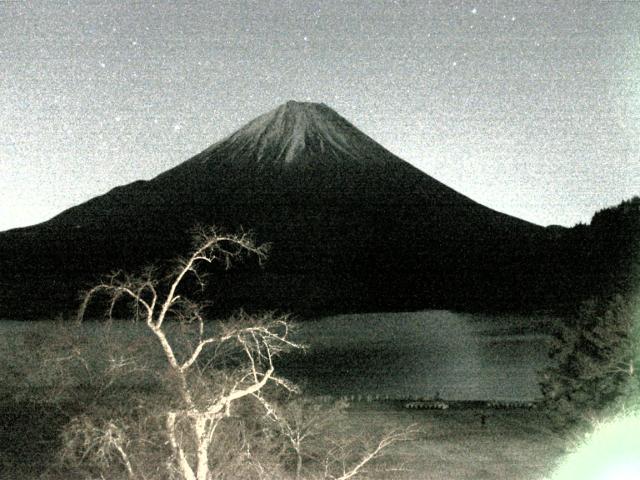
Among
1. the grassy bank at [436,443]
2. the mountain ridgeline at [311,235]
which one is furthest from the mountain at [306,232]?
the grassy bank at [436,443]

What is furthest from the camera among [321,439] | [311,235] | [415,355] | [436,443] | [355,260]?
[311,235]

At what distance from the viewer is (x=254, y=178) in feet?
437

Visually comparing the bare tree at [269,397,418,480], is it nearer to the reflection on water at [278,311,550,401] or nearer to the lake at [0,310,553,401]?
the lake at [0,310,553,401]

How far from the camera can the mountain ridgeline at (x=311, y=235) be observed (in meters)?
82.9

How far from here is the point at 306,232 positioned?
11775 cm

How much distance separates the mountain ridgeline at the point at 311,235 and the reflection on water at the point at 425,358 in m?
10.6

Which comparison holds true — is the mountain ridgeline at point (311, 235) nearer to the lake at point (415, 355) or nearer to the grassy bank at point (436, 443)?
the lake at point (415, 355)

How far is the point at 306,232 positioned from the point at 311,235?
1.32 m

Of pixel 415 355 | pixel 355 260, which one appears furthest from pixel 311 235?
pixel 415 355

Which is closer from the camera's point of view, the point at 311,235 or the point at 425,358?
the point at 425,358

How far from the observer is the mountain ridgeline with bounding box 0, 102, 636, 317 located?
272ft

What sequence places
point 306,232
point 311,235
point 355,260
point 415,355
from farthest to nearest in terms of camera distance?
point 306,232, point 311,235, point 355,260, point 415,355

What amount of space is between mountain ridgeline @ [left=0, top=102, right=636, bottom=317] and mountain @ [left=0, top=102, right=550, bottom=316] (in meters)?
0.28

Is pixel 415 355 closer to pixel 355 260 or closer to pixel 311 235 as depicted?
pixel 355 260
